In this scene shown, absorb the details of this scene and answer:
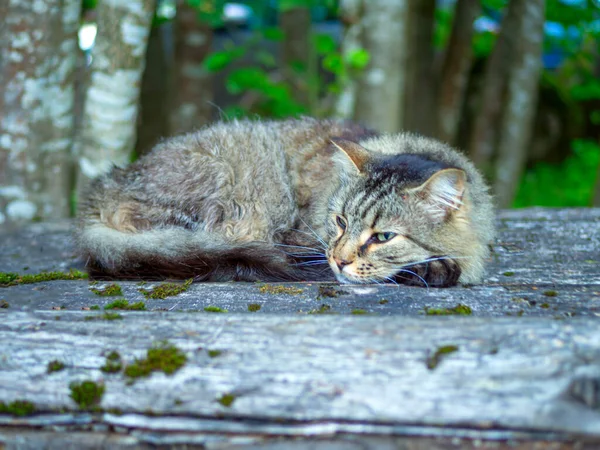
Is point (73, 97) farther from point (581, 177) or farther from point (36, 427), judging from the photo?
point (581, 177)

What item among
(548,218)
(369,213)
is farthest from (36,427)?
(548,218)

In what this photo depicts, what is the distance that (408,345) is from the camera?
1.70m

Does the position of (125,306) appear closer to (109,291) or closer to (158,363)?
(109,291)

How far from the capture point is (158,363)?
1.72 metres

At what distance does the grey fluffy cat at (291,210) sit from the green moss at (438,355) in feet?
2.79

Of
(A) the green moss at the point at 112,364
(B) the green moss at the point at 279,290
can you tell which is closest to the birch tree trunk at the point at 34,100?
(B) the green moss at the point at 279,290

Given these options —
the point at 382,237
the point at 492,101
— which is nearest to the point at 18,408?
the point at 382,237

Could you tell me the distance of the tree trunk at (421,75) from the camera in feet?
25.0

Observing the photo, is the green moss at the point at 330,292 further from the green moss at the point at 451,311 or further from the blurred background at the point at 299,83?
the blurred background at the point at 299,83

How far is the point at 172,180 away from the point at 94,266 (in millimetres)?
635

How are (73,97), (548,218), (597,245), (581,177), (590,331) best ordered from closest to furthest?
(590,331)
(597,245)
(548,218)
(73,97)
(581,177)

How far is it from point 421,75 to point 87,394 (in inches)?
294

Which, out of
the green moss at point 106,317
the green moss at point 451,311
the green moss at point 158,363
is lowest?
the green moss at point 158,363

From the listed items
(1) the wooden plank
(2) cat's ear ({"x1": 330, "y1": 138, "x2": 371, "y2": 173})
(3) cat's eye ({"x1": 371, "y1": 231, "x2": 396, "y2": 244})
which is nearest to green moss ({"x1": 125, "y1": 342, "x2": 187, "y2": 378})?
(1) the wooden plank
